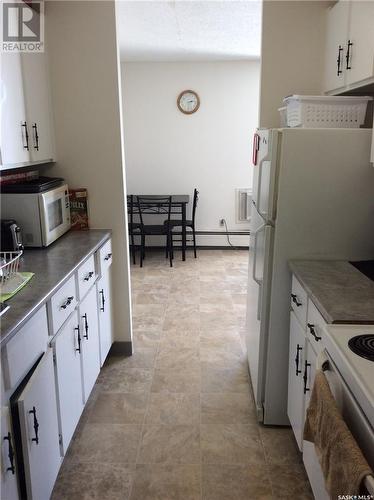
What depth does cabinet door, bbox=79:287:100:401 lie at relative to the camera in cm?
220

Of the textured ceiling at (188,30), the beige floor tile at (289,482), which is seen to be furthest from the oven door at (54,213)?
the beige floor tile at (289,482)

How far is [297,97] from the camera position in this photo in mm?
2127

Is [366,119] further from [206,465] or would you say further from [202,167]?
[202,167]

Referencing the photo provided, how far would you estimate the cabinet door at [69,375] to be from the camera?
1.80 meters

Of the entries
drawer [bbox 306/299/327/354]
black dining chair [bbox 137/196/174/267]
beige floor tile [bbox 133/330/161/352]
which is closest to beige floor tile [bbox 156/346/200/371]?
beige floor tile [bbox 133/330/161/352]

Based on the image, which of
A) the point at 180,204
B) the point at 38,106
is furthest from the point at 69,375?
the point at 180,204

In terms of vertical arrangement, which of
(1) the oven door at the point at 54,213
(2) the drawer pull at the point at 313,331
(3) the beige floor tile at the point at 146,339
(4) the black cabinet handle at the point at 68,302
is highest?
(1) the oven door at the point at 54,213

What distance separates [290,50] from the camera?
257cm

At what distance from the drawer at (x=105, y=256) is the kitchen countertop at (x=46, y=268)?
6cm

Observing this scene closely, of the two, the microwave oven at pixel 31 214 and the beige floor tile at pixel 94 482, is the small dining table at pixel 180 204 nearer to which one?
the microwave oven at pixel 31 214

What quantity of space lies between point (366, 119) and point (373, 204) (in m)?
0.62

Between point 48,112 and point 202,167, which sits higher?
point 48,112

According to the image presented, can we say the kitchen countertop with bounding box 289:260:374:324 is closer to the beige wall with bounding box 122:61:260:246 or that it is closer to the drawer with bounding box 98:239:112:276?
the drawer with bounding box 98:239:112:276

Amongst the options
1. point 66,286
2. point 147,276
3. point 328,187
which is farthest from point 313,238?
point 147,276
